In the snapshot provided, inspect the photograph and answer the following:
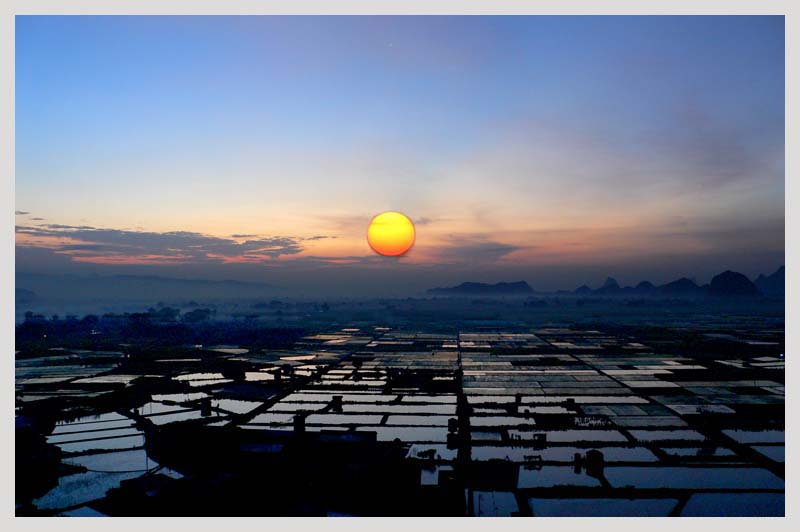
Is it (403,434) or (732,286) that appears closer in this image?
(403,434)

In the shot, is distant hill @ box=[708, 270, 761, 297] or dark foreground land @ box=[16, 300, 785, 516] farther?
distant hill @ box=[708, 270, 761, 297]

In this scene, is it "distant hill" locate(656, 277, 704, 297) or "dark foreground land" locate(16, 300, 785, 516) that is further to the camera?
"distant hill" locate(656, 277, 704, 297)

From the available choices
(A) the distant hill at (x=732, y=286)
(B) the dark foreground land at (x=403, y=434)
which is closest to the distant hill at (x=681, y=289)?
(A) the distant hill at (x=732, y=286)

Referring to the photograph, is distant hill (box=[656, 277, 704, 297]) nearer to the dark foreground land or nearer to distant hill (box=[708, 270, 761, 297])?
distant hill (box=[708, 270, 761, 297])

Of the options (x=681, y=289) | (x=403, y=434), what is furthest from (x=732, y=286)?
(x=403, y=434)

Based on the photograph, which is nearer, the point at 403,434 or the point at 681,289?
the point at 403,434

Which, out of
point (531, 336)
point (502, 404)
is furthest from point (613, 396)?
point (531, 336)

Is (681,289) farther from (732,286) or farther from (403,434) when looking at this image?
(403,434)

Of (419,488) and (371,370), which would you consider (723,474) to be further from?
(371,370)

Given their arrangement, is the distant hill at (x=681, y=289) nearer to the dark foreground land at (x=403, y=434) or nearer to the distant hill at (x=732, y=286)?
the distant hill at (x=732, y=286)

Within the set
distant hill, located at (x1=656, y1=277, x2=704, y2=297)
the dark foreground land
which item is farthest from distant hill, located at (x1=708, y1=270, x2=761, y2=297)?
the dark foreground land
